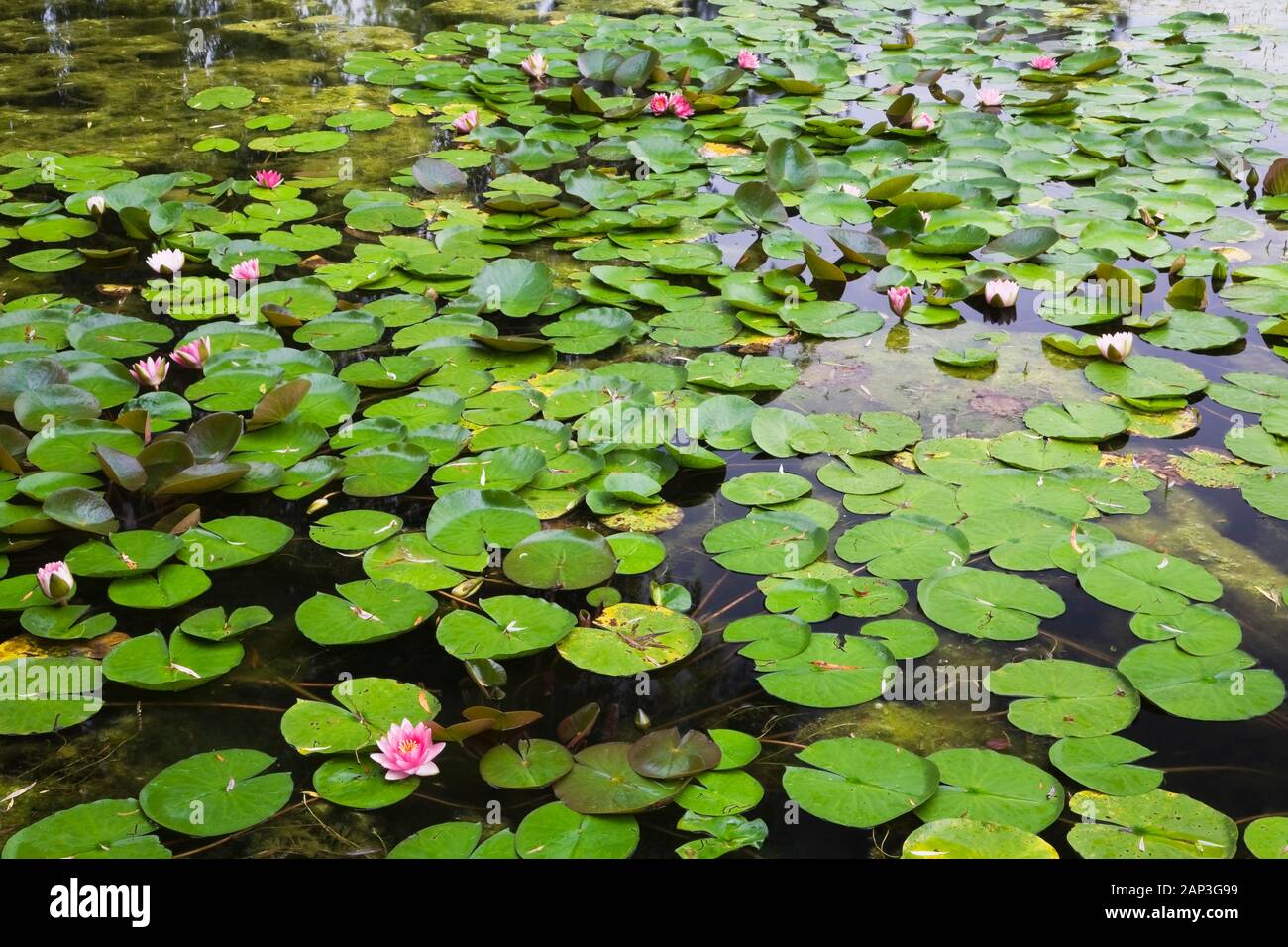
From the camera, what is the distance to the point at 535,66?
566cm

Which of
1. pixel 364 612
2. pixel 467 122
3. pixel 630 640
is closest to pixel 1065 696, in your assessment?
pixel 630 640

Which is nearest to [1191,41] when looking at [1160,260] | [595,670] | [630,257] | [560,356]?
[1160,260]

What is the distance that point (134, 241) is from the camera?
13.0 ft

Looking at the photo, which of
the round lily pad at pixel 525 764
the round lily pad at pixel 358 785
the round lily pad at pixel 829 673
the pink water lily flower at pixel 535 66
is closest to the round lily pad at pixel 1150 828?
the round lily pad at pixel 829 673

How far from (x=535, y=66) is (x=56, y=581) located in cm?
420

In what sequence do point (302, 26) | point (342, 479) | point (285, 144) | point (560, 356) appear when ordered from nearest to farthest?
point (342, 479) → point (560, 356) → point (285, 144) → point (302, 26)

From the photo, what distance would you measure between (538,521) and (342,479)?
53 cm

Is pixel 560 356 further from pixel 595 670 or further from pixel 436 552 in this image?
pixel 595 670

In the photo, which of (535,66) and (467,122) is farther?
(535,66)

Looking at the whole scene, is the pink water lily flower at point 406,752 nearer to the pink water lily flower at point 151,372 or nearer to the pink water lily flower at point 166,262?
the pink water lily flower at point 151,372

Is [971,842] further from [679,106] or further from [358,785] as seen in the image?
[679,106]

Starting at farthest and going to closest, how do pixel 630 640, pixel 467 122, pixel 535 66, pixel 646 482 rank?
pixel 535 66 → pixel 467 122 → pixel 646 482 → pixel 630 640

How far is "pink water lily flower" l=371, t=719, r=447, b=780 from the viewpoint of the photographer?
1.88 metres

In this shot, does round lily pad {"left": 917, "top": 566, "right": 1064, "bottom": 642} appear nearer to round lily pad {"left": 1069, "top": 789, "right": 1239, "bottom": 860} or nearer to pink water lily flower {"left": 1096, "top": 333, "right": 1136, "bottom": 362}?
round lily pad {"left": 1069, "top": 789, "right": 1239, "bottom": 860}
